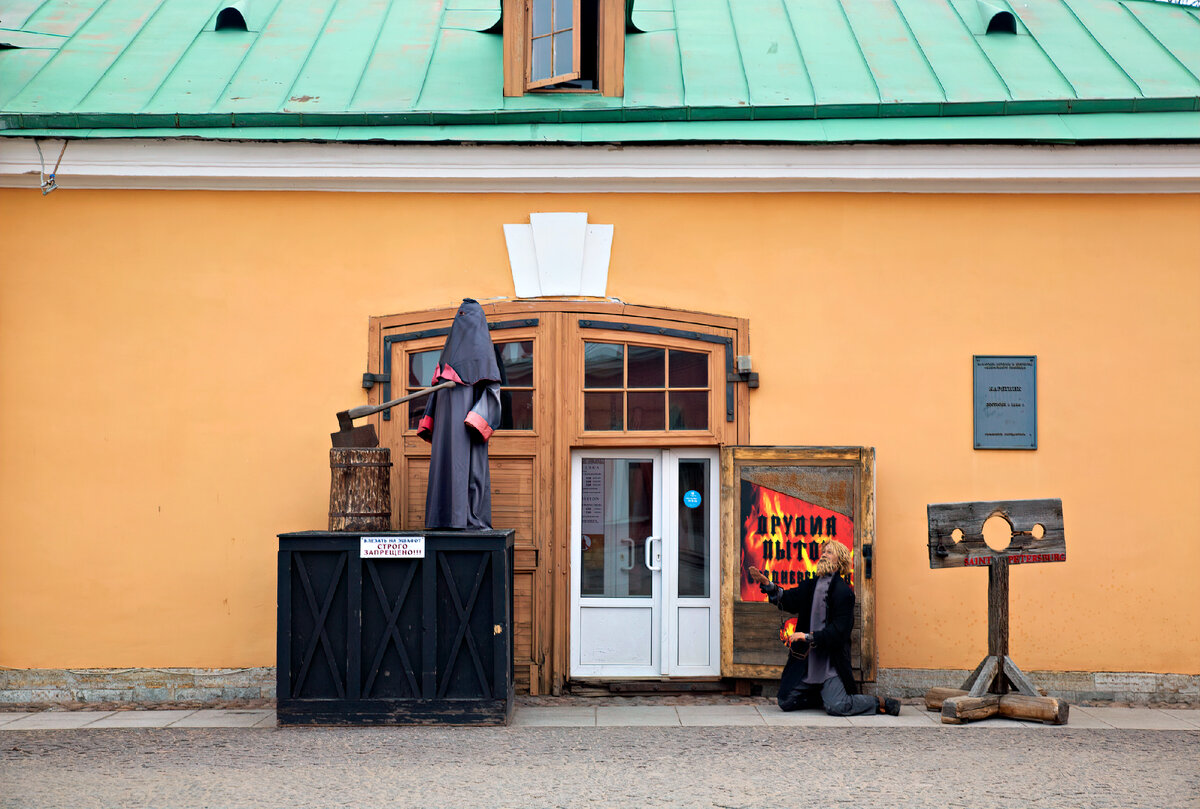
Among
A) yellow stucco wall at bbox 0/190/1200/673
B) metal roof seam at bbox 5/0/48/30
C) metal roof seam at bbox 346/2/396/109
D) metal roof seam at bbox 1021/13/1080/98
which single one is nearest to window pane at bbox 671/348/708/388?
yellow stucco wall at bbox 0/190/1200/673

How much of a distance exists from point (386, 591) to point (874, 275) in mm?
4172

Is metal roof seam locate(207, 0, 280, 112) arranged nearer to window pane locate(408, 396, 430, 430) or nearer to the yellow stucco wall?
the yellow stucco wall

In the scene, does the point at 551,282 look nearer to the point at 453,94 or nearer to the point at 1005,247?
the point at 453,94

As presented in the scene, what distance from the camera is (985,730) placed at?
6957 mm

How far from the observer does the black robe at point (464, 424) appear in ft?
24.0

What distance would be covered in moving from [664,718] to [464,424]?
235 centimetres

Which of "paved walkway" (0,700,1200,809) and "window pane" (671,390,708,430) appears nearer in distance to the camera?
"paved walkway" (0,700,1200,809)

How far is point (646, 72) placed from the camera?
29.3 ft

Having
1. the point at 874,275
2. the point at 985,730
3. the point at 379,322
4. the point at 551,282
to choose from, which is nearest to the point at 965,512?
the point at 985,730

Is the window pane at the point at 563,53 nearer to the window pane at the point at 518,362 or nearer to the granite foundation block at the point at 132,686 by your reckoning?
the window pane at the point at 518,362

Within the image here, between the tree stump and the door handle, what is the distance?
2008mm

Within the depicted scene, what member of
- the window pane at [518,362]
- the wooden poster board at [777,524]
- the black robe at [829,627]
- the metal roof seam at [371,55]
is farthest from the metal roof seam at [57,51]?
the black robe at [829,627]

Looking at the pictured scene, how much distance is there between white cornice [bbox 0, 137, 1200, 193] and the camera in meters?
8.10

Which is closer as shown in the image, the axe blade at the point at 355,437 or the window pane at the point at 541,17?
the axe blade at the point at 355,437
